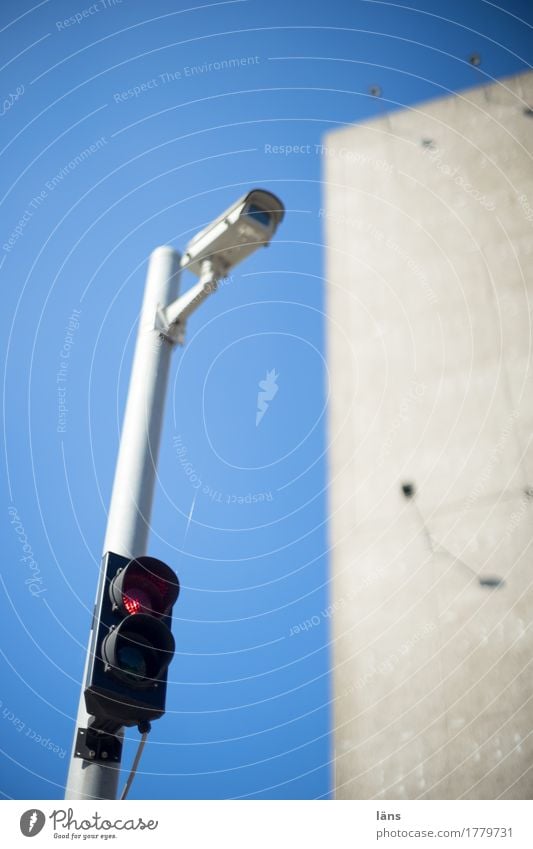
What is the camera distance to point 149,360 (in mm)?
4723

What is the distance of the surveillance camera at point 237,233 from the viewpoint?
5031 millimetres

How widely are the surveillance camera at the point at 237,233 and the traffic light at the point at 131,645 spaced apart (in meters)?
2.37

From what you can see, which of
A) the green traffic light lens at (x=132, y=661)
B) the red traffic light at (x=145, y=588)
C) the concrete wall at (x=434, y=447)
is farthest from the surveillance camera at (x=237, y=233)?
the concrete wall at (x=434, y=447)

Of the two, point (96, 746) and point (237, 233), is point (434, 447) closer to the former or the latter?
point (237, 233)

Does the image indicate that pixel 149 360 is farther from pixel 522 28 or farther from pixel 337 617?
pixel 522 28

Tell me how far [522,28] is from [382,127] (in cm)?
283

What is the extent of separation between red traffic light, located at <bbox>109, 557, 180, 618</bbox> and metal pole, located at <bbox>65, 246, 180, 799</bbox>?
1.01ft

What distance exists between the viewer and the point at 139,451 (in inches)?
168

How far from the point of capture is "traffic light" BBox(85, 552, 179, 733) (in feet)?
10.6
